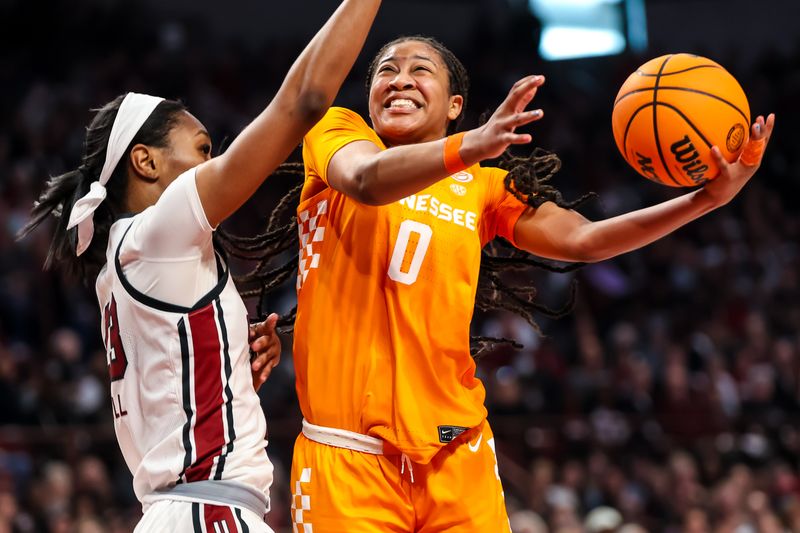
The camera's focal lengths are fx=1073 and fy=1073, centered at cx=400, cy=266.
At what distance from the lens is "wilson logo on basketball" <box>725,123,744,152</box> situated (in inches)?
127

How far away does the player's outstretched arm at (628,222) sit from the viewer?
10.6 feet

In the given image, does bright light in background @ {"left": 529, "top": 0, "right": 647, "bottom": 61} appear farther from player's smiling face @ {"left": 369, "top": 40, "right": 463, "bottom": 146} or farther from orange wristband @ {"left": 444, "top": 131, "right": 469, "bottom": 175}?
orange wristband @ {"left": 444, "top": 131, "right": 469, "bottom": 175}

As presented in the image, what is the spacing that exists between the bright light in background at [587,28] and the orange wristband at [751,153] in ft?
41.7

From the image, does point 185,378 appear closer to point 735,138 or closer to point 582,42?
point 735,138

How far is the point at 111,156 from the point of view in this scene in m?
3.05

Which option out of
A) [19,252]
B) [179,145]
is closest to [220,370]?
[179,145]

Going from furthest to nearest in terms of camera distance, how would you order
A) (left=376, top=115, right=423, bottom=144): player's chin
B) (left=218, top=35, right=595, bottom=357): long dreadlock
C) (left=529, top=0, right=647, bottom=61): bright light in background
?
(left=529, top=0, right=647, bottom=61): bright light in background < (left=218, top=35, right=595, bottom=357): long dreadlock < (left=376, top=115, right=423, bottom=144): player's chin

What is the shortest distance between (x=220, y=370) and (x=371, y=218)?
0.78 meters

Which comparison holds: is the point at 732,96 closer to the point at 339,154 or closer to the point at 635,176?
the point at 339,154

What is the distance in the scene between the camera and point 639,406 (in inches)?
397

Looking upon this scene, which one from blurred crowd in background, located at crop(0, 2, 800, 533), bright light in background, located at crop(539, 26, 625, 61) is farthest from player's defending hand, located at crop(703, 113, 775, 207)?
bright light in background, located at crop(539, 26, 625, 61)

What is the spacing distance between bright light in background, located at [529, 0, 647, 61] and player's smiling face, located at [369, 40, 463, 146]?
487 inches

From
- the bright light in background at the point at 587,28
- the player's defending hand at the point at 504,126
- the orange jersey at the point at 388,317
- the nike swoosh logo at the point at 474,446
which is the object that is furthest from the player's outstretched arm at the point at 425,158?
the bright light in background at the point at 587,28

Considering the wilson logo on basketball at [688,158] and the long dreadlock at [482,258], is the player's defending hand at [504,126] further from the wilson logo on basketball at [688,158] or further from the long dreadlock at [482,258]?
the long dreadlock at [482,258]
